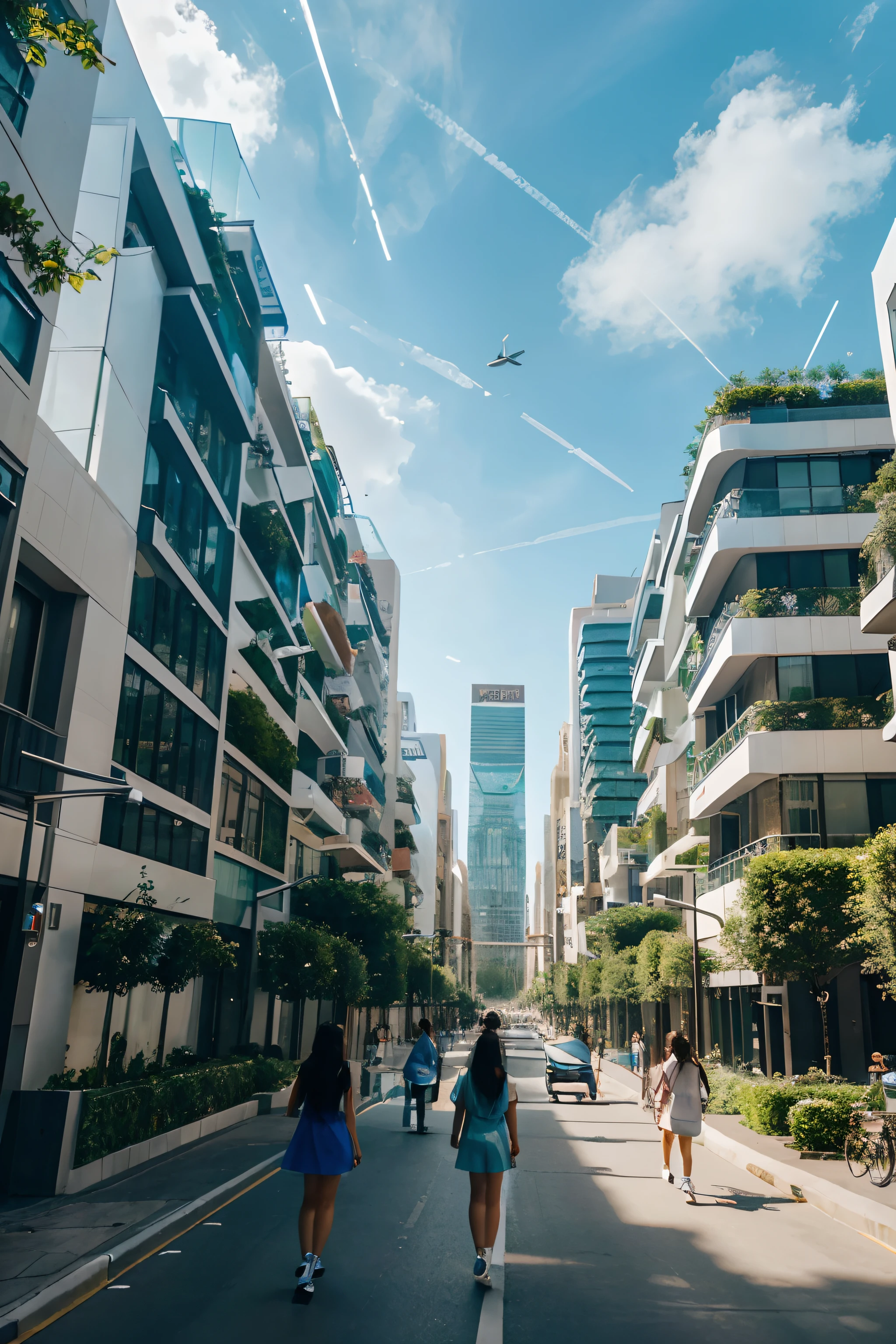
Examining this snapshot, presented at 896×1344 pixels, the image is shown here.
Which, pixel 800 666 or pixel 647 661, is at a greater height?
pixel 647 661

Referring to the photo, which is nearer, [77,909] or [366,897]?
[77,909]

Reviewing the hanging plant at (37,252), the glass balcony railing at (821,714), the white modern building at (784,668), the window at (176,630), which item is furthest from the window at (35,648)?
the glass balcony railing at (821,714)

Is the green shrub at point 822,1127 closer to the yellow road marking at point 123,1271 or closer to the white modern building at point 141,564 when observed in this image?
the yellow road marking at point 123,1271

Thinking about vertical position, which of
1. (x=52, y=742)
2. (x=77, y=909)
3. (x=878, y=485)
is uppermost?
(x=878, y=485)

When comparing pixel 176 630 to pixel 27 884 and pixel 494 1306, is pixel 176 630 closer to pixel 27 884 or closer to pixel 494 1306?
pixel 27 884

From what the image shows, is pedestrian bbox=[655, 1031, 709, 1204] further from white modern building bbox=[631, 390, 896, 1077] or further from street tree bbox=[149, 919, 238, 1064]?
white modern building bbox=[631, 390, 896, 1077]

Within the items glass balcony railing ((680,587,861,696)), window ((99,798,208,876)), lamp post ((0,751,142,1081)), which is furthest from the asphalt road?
glass balcony railing ((680,587,861,696))

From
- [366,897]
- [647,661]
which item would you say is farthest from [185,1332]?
[647,661]

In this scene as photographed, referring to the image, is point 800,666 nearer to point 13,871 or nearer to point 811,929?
point 811,929

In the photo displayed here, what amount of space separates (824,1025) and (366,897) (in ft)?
71.0

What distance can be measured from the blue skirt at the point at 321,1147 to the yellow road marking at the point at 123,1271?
1.62 meters

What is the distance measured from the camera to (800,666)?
3038 cm

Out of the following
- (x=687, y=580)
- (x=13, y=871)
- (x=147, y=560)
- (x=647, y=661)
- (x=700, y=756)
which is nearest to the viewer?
(x=13, y=871)

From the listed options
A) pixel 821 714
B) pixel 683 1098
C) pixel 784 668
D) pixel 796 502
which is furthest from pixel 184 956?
pixel 796 502
